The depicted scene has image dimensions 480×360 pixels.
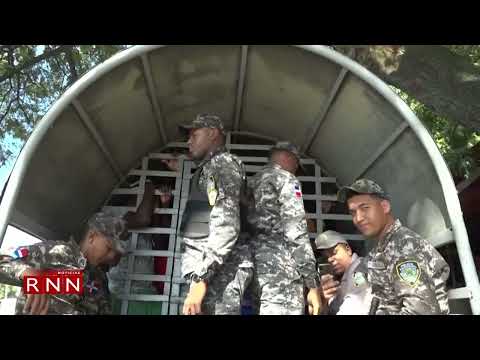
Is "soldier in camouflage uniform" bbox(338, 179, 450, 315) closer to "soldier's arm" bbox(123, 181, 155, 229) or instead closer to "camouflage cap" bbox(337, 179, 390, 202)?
"camouflage cap" bbox(337, 179, 390, 202)

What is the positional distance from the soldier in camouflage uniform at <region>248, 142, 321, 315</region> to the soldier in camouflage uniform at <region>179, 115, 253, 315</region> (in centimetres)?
13

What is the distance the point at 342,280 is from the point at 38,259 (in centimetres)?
205

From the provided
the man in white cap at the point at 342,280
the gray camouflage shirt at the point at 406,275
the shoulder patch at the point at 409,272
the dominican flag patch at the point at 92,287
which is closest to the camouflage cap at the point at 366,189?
the gray camouflage shirt at the point at 406,275

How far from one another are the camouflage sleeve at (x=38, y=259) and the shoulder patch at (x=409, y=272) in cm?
201

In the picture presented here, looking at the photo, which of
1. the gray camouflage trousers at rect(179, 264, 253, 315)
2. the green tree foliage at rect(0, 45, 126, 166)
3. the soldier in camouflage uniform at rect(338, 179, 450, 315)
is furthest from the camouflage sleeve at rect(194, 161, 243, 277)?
the green tree foliage at rect(0, 45, 126, 166)

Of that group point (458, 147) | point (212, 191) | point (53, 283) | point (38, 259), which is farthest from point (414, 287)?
point (458, 147)

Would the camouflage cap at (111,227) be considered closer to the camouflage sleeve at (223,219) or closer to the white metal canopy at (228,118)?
the white metal canopy at (228,118)

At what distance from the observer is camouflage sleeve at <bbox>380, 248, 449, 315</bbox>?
7.07ft

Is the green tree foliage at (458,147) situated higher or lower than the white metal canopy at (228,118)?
higher

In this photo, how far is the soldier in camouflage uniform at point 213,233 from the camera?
2.38 meters

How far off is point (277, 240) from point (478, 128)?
2.72m

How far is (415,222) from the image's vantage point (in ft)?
10.2

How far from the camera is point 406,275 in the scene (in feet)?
7.37
